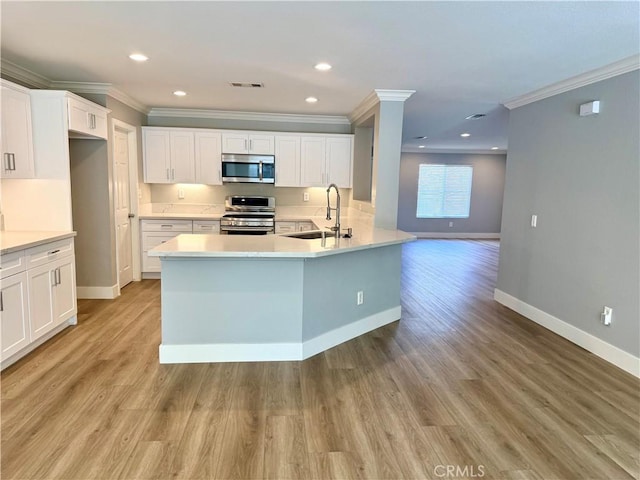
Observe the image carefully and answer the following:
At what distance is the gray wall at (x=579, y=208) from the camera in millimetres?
3229

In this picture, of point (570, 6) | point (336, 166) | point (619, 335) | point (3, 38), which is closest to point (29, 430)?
point (3, 38)

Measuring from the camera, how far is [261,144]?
5.91 meters

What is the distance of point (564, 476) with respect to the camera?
6.63 ft

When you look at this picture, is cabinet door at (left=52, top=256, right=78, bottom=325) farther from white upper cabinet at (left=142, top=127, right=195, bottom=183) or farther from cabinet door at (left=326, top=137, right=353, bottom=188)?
cabinet door at (left=326, top=137, right=353, bottom=188)

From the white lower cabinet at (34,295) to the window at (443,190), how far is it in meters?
9.40

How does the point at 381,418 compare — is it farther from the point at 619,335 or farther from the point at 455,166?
the point at 455,166

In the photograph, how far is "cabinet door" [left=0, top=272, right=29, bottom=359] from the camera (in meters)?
2.86

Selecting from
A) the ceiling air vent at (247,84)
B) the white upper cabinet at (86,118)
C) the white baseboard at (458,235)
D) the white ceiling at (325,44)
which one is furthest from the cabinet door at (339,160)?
the white baseboard at (458,235)

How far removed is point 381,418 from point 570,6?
8.84 ft

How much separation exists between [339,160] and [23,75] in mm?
3918

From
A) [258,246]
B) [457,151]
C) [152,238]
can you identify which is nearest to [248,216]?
[152,238]

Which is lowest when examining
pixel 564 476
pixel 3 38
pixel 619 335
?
pixel 564 476

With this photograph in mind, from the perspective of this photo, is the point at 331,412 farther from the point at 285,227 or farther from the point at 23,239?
the point at 285,227

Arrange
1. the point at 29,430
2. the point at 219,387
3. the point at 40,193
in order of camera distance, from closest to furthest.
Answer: the point at 29,430 → the point at 219,387 → the point at 40,193
